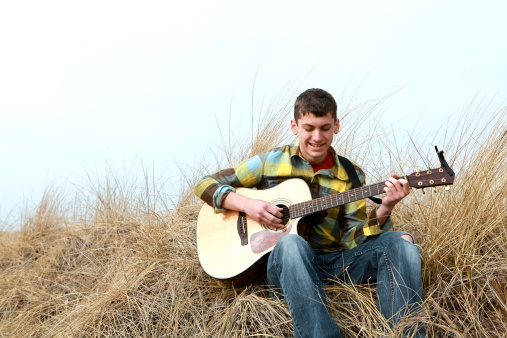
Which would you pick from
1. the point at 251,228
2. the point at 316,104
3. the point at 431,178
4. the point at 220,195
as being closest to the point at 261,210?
the point at 251,228

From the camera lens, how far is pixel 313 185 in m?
3.17

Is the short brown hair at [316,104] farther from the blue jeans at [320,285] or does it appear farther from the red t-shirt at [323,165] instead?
the blue jeans at [320,285]

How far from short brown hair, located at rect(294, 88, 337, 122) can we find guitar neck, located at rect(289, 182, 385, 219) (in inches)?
18.3

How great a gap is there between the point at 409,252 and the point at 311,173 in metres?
0.75

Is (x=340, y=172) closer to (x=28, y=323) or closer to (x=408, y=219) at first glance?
(x=408, y=219)

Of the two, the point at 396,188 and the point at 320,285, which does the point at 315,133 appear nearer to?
the point at 396,188

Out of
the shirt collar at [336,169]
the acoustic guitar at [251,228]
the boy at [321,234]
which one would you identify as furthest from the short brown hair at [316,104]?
the acoustic guitar at [251,228]

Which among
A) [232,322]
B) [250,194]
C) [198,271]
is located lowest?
[232,322]

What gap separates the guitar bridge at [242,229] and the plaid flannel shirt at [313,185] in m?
0.15

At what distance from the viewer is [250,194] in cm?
327

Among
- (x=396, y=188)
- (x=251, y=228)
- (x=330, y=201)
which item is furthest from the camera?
(x=251, y=228)

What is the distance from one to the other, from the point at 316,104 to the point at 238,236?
88 cm

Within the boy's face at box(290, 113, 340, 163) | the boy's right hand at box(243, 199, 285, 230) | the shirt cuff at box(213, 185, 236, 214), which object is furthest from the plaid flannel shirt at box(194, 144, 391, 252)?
the boy's right hand at box(243, 199, 285, 230)

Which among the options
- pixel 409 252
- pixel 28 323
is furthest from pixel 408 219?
pixel 28 323
